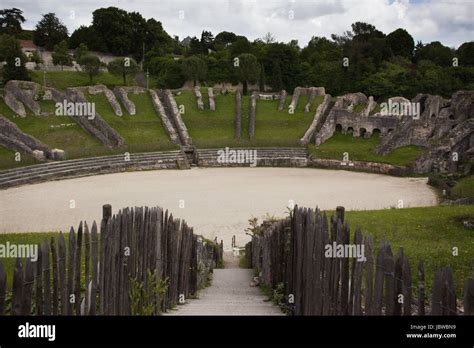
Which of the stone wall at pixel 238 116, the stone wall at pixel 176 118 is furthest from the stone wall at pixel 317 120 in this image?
the stone wall at pixel 176 118

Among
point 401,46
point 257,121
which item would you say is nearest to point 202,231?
point 257,121

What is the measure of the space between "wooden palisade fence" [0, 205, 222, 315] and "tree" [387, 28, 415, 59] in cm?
8312

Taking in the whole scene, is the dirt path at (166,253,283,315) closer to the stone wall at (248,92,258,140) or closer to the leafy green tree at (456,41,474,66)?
the stone wall at (248,92,258,140)

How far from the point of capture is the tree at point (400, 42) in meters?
86.2

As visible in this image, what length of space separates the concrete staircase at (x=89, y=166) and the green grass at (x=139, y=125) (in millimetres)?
1462

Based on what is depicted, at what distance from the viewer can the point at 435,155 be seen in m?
42.1

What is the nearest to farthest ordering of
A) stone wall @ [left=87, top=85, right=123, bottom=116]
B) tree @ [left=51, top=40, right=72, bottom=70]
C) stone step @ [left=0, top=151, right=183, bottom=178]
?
1. stone step @ [left=0, top=151, right=183, bottom=178]
2. stone wall @ [left=87, top=85, right=123, bottom=116]
3. tree @ [left=51, top=40, right=72, bottom=70]

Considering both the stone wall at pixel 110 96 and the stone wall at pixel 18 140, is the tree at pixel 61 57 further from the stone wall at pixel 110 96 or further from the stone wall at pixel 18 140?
the stone wall at pixel 18 140

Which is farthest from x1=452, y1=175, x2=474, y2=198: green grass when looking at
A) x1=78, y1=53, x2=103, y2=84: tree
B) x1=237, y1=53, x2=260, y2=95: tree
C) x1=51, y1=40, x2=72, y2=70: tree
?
x1=51, y1=40, x2=72, y2=70: tree

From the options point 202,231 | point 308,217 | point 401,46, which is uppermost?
point 401,46

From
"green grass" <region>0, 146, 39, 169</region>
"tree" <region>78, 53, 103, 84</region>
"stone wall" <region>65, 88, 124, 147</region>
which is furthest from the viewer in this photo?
"tree" <region>78, 53, 103, 84</region>

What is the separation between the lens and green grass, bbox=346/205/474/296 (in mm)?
12562
